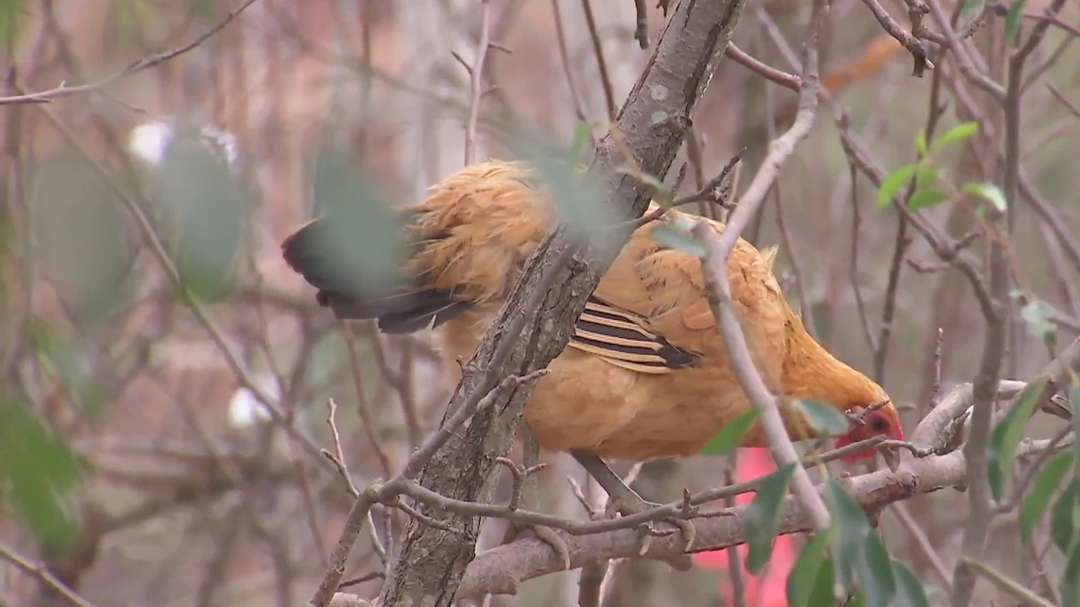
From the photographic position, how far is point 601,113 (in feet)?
15.7

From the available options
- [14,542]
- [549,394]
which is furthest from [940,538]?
[14,542]

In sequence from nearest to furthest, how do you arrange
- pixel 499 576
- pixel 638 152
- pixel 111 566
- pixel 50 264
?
pixel 50 264, pixel 638 152, pixel 499 576, pixel 111 566

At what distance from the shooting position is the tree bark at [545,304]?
6.50ft

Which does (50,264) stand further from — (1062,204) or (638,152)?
(1062,204)

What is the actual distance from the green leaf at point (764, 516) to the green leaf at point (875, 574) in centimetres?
10

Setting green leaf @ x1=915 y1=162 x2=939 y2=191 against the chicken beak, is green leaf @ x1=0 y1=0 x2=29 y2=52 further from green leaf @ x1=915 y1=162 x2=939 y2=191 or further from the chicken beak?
the chicken beak

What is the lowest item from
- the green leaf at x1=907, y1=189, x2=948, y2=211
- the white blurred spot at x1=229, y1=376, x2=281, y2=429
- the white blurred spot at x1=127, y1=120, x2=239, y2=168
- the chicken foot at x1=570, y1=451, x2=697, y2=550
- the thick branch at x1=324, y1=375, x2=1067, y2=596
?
the white blurred spot at x1=127, y1=120, x2=239, y2=168

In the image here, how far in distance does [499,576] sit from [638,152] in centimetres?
96

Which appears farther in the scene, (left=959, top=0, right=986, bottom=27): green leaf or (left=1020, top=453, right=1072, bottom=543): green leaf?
(left=959, top=0, right=986, bottom=27): green leaf

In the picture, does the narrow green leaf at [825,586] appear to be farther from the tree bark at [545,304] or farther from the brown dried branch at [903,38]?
the brown dried branch at [903,38]

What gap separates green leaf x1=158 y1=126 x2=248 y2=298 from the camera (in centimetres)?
97

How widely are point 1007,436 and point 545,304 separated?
2.39 ft

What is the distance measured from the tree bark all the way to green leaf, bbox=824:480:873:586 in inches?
21.8

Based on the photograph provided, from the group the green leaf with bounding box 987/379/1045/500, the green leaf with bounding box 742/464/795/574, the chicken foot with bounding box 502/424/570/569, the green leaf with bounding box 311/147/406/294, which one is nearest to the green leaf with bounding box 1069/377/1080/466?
the green leaf with bounding box 987/379/1045/500
